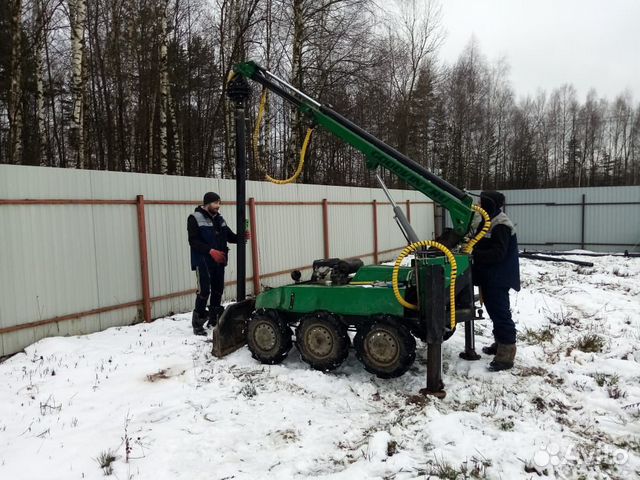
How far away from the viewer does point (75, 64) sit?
10172 millimetres

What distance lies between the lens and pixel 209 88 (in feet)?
67.6

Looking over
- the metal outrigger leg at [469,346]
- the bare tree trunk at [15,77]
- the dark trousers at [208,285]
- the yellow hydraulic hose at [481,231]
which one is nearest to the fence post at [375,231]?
the dark trousers at [208,285]

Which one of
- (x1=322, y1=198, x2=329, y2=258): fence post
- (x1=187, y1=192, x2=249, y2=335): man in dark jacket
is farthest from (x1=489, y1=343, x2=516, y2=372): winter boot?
(x1=322, y1=198, x2=329, y2=258): fence post

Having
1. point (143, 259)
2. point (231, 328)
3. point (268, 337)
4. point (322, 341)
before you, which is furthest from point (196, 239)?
point (322, 341)

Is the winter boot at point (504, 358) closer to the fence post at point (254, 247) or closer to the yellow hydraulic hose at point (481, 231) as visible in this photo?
the yellow hydraulic hose at point (481, 231)

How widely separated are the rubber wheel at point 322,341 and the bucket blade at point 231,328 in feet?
3.10

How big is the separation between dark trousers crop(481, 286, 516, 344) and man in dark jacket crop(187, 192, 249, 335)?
308cm

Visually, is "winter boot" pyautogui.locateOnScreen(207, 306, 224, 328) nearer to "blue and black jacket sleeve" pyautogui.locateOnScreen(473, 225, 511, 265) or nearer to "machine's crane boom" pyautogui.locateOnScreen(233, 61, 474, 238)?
"machine's crane boom" pyautogui.locateOnScreen(233, 61, 474, 238)

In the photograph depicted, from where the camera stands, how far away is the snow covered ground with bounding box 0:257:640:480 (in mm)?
3109

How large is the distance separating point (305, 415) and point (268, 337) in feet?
4.36

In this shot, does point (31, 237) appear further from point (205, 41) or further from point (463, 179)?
point (463, 179)

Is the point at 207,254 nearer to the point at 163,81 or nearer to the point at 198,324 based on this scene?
the point at 198,324

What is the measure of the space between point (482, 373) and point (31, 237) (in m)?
5.36

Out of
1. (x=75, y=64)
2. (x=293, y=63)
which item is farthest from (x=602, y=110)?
(x=75, y=64)
